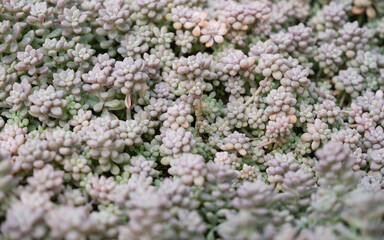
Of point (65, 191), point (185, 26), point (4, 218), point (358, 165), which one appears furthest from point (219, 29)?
point (4, 218)

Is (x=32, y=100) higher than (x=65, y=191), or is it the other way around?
(x=32, y=100)

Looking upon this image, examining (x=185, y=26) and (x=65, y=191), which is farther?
(x=185, y=26)

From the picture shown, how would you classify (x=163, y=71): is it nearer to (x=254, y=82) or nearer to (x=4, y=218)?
(x=254, y=82)

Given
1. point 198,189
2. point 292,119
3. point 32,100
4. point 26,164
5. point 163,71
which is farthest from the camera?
point 163,71

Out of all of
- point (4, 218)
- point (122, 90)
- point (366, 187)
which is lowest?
point (4, 218)

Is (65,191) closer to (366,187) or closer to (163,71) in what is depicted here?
(163,71)

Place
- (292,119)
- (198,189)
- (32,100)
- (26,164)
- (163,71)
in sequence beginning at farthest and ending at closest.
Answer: (163,71)
(292,119)
(32,100)
(198,189)
(26,164)
